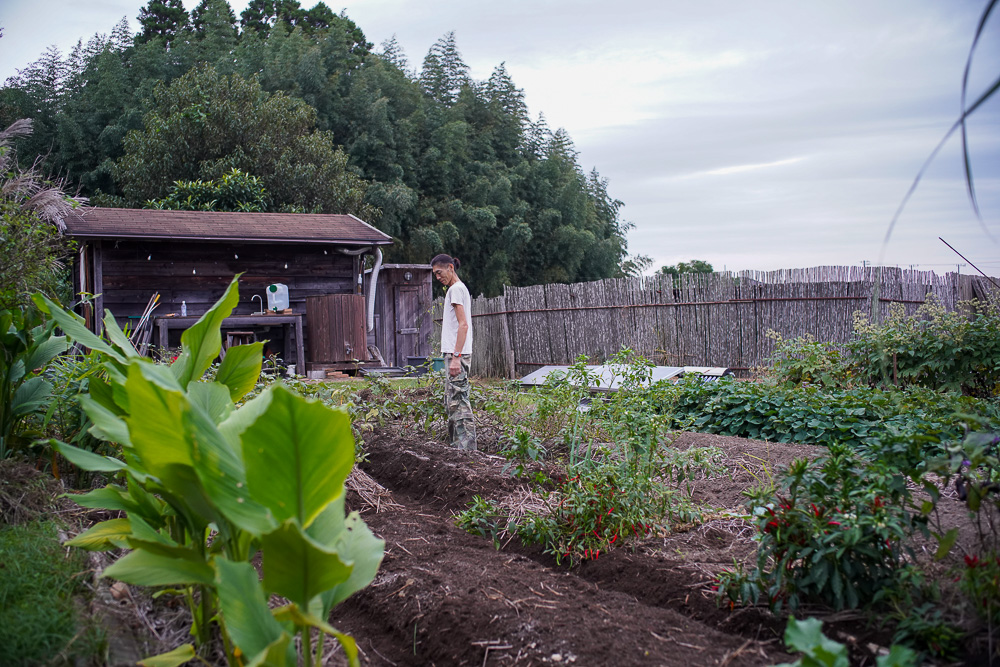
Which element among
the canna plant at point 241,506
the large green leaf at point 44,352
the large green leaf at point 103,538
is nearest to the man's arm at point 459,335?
the large green leaf at point 44,352

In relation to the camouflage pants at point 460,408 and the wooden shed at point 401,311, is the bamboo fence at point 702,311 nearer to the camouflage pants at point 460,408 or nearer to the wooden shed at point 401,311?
the wooden shed at point 401,311

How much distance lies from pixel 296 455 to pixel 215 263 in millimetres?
12590

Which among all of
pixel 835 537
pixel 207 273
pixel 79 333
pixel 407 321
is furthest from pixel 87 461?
pixel 407 321

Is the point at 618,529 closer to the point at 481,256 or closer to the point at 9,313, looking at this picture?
the point at 9,313

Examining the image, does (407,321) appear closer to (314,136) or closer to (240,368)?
(314,136)

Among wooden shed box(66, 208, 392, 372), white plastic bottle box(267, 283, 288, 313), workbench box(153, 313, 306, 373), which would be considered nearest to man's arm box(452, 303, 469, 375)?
wooden shed box(66, 208, 392, 372)

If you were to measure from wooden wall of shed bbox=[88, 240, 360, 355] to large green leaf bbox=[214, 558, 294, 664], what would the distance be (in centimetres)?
1124

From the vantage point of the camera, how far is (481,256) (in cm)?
2820

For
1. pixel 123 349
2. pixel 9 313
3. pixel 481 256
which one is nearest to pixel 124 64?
pixel 481 256

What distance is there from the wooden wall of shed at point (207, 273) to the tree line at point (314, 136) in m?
5.64

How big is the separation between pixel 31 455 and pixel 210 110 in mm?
18857

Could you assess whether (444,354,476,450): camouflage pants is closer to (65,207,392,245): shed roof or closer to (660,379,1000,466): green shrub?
(660,379,1000,466): green shrub

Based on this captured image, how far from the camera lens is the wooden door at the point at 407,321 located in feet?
56.0

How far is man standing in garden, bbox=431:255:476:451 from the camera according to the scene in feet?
18.2
